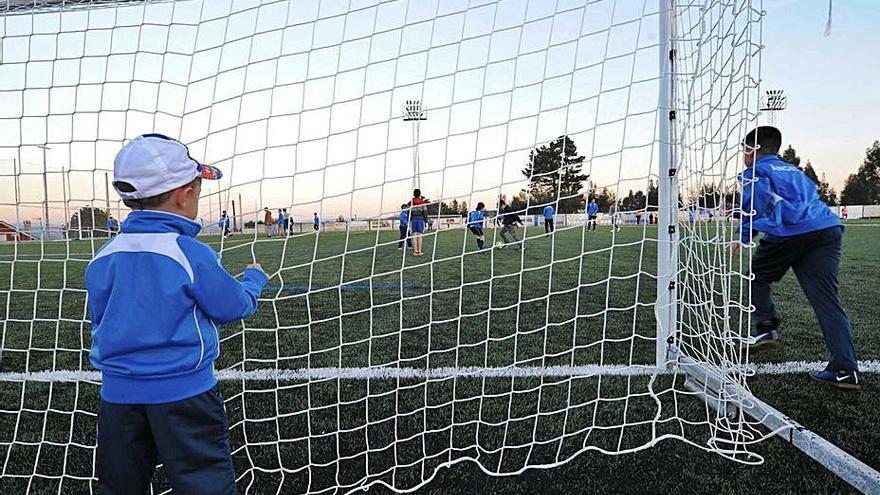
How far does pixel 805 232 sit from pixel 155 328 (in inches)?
134

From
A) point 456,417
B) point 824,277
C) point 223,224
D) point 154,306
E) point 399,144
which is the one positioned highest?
point 399,144

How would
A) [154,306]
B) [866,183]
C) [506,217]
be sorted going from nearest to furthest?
1. [154,306]
2. [506,217]
3. [866,183]

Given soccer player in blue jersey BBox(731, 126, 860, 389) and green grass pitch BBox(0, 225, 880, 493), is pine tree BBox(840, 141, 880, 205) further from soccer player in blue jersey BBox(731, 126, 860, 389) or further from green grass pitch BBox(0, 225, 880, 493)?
soccer player in blue jersey BBox(731, 126, 860, 389)

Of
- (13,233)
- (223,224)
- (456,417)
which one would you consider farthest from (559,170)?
(13,233)

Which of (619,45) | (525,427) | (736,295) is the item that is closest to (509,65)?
(619,45)

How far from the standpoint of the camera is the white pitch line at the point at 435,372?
138 inches

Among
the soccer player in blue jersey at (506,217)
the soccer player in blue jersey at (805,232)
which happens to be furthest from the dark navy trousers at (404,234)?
the soccer player in blue jersey at (805,232)

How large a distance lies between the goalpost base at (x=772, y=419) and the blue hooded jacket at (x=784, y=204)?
0.83 metres

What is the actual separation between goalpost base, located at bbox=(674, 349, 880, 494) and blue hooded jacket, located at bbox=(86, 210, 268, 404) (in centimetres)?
227

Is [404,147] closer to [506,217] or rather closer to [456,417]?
[456,417]

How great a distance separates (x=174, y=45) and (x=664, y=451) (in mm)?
3124

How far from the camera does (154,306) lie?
5.07 ft

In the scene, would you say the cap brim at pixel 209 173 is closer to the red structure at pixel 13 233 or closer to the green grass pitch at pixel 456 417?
the green grass pitch at pixel 456 417

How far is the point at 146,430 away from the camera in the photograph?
5.36 feet
